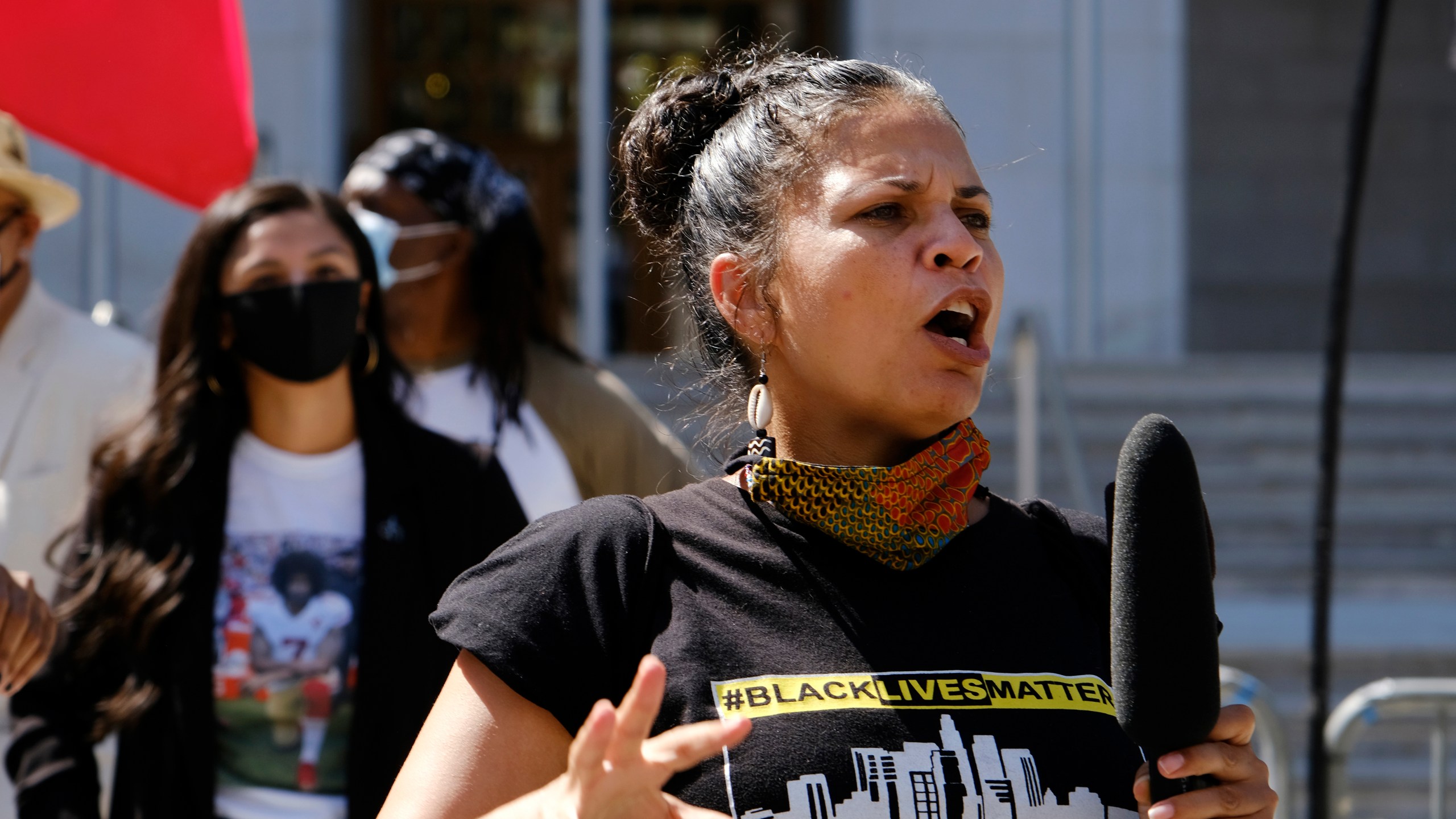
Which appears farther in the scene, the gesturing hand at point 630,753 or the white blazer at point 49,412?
the white blazer at point 49,412

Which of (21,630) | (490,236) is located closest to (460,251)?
(490,236)

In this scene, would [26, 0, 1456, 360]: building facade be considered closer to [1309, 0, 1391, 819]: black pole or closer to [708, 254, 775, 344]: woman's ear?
[1309, 0, 1391, 819]: black pole

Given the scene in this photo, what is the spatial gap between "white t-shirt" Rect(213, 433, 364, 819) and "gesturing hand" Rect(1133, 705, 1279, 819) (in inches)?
72.8

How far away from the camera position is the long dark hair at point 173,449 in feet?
10.1

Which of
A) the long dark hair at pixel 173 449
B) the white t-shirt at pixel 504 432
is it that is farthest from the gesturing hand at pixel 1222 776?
the white t-shirt at pixel 504 432

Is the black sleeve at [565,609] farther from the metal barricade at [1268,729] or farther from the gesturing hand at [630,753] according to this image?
the metal barricade at [1268,729]

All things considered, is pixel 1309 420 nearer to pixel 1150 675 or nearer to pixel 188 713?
pixel 188 713

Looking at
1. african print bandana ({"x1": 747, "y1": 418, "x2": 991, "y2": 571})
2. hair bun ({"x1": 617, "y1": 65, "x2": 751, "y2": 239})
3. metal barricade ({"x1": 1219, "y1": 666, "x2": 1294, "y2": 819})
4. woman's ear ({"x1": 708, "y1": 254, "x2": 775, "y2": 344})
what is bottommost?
metal barricade ({"x1": 1219, "y1": 666, "x2": 1294, "y2": 819})

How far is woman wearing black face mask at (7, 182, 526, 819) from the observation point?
2.97 m

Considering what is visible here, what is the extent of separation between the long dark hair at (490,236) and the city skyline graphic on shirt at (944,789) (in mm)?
2704

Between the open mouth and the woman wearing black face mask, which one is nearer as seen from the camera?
the open mouth

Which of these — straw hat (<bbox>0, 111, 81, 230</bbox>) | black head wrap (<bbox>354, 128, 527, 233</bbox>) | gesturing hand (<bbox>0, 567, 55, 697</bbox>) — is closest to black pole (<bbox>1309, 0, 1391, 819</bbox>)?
black head wrap (<bbox>354, 128, 527, 233</bbox>)

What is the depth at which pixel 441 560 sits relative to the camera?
128 inches

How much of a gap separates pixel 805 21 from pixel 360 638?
36.6 feet
